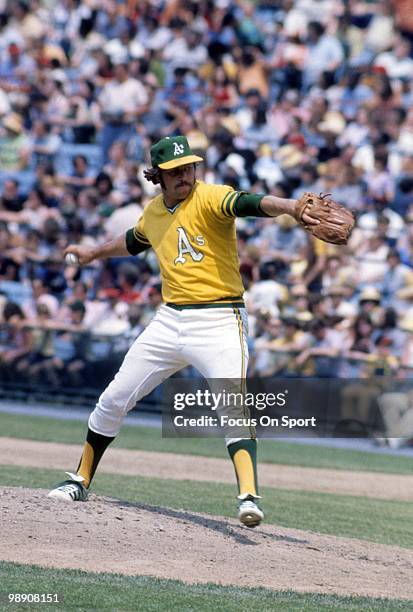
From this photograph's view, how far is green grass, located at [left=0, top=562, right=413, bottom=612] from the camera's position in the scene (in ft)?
17.3

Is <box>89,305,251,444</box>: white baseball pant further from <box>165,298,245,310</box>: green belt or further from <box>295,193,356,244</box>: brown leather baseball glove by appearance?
<box>295,193,356,244</box>: brown leather baseball glove

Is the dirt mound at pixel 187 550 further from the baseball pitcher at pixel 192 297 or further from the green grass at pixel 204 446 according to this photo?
the green grass at pixel 204 446

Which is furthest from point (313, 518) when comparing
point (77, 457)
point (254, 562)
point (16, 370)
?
point (16, 370)

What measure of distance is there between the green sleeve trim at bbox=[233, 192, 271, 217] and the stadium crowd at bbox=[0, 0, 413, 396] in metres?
7.16

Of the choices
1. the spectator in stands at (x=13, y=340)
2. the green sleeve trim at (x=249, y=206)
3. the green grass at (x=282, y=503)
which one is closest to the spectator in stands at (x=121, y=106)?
the spectator in stands at (x=13, y=340)

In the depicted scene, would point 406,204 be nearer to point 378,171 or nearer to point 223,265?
point 378,171

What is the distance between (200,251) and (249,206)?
56cm

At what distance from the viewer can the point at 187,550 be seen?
6.40 metres

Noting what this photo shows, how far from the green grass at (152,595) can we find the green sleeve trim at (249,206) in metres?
2.04

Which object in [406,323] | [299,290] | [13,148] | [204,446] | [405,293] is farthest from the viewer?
[13,148]

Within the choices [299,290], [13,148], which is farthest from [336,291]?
Result: [13,148]

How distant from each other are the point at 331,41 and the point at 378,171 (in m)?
3.54

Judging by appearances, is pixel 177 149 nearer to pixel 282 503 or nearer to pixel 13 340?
pixel 282 503

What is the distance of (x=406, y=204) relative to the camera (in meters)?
15.8
